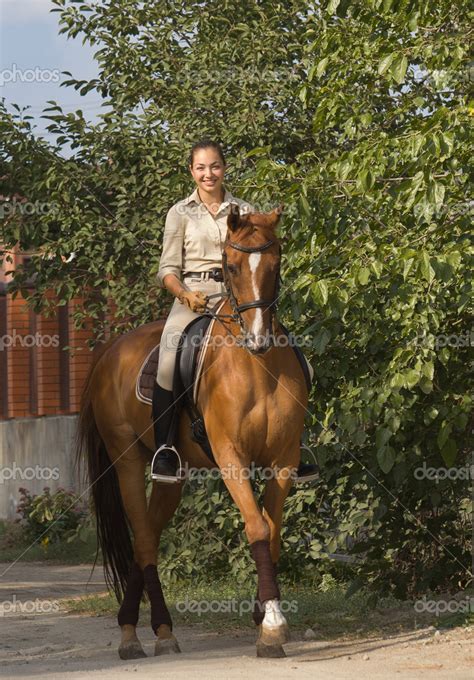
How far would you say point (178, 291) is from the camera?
306 inches

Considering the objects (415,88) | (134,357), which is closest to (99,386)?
(134,357)

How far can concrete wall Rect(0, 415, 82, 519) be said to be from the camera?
19.0 metres

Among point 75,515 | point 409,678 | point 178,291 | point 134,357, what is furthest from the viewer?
point 75,515

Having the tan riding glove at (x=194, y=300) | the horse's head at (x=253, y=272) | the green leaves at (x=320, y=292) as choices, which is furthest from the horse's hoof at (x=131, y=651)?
the green leaves at (x=320, y=292)

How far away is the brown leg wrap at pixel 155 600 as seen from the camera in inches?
316

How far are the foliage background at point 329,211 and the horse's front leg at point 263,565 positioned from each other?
1067 mm

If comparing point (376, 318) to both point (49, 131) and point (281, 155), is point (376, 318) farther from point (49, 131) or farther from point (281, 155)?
point (49, 131)

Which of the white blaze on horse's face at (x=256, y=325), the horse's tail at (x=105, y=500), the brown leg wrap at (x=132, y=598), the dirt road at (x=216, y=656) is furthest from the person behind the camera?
the horse's tail at (x=105, y=500)

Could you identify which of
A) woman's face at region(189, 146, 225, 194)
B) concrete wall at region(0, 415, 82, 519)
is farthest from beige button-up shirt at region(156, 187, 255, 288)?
concrete wall at region(0, 415, 82, 519)

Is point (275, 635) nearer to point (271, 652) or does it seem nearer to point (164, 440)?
point (271, 652)

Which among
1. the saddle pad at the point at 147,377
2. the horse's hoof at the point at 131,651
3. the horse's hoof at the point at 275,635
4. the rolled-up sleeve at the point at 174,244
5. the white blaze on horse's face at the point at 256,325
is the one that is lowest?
the horse's hoof at the point at 131,651

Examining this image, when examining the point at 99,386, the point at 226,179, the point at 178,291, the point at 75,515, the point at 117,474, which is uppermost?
the point at 226,179

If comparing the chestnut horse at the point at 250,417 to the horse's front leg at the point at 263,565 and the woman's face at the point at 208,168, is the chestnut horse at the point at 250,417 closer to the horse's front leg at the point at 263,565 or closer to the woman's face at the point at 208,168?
the horse's front leg at the point at 263,565

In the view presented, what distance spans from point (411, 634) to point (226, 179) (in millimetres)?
4858
